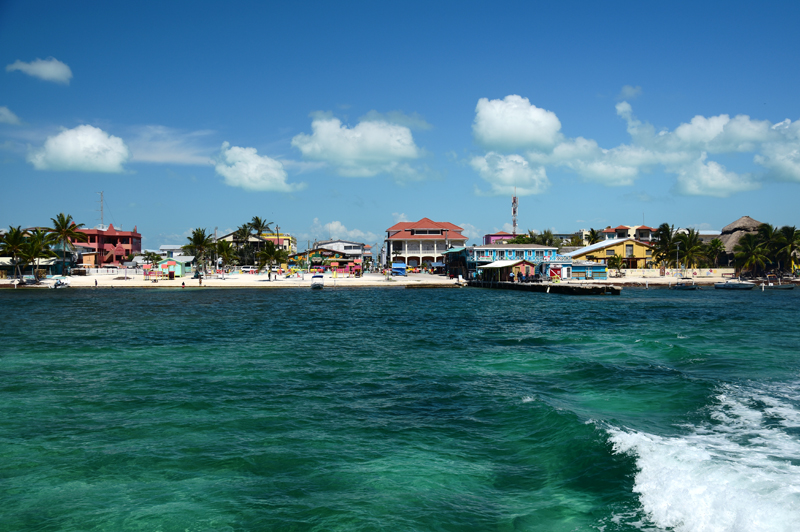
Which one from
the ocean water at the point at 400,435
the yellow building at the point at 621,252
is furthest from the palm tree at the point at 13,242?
the yellow building at the point at 621,252

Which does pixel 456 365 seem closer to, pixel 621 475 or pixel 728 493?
pixel 621 475

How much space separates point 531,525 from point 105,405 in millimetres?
12881

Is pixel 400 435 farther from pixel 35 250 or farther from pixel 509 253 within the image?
pixel 509 253

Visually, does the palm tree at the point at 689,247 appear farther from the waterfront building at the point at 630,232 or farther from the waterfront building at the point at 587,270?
the waterfront building at the point at 630,232

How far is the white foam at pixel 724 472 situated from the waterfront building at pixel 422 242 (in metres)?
110

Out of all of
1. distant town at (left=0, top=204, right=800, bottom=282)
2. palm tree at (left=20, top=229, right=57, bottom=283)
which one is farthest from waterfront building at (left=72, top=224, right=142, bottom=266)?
palm tree at (left=20, top=229, right=57, bottom=283)

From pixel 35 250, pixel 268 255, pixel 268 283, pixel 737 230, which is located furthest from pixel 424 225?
pixel 35 250

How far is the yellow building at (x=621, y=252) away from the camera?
329 ft

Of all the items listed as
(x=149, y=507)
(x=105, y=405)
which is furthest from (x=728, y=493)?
(x=105, y=405)

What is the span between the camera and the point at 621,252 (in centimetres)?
10075

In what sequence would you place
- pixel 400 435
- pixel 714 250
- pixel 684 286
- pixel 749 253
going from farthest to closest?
1. pixel 714 250
2. pixel 749 253
3. pixel 684 286
4. pixel 400 435

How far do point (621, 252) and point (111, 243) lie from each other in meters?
120

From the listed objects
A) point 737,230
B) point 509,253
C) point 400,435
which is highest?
point 737,230

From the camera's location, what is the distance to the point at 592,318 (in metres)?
39.8
